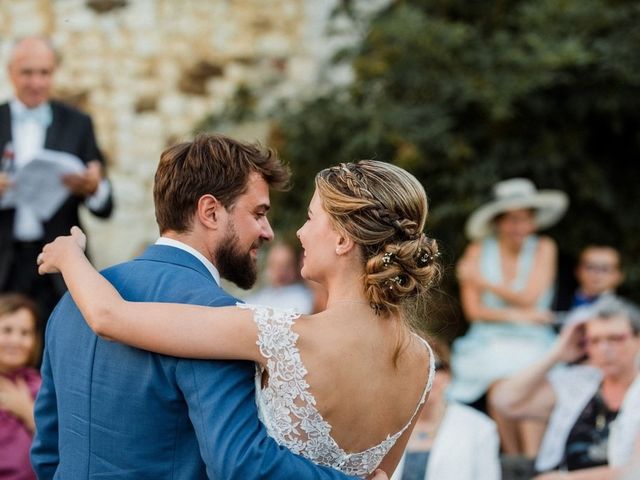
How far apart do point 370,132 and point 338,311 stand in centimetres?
432

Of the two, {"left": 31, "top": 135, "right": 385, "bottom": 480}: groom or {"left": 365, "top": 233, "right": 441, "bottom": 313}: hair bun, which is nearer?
{"left": 31, "top": 135, "right": 385, "bottom": 480}: groom

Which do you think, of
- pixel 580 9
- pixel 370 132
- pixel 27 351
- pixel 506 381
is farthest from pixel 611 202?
pixel 27 351

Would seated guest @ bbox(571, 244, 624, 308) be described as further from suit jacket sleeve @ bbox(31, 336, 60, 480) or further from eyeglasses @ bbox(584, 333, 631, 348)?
suit jacket sleeve @ bbox(31, 336, 60, 480)

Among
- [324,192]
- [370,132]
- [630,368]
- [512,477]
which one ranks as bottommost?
[512,477]

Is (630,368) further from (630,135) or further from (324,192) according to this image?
(630,135)

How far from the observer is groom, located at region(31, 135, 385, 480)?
2537 mm

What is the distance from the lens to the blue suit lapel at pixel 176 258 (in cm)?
274

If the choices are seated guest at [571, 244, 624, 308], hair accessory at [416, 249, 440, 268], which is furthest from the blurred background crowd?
hair accessory at [416, 249, 440, 268]

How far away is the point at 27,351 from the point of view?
182 inches

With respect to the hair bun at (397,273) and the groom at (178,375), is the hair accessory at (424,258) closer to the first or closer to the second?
the hair bun at (397,273)

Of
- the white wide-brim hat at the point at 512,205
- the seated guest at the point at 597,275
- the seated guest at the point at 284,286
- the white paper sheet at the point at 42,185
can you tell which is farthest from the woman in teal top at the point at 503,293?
the white paper sheet at the point at 42,185

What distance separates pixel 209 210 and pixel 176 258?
0.14 meters

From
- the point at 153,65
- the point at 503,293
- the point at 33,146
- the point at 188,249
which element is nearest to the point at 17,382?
the point at 33,146

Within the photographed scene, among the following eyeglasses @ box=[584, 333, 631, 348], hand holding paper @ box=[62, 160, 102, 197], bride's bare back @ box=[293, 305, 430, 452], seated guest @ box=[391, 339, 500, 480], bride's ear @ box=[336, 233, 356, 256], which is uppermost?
bride's ear @ box=[336, 233, 356, 256]
